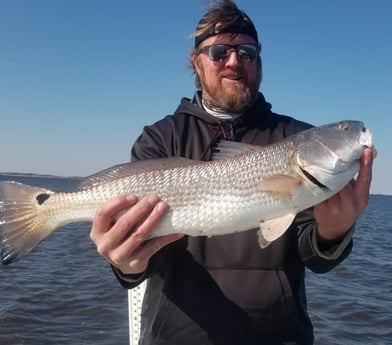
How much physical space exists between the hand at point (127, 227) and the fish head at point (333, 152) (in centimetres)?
121

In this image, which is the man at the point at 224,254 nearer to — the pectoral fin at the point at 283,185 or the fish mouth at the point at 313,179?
the fish mouth at the point at 313,179

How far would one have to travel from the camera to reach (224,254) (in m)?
4.33

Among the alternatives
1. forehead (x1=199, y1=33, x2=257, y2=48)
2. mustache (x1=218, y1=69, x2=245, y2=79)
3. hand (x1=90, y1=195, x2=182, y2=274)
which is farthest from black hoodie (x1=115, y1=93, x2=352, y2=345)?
forehead (x1=199, y1=33, x2=257, y2=48)

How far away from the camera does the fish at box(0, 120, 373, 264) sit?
3.80 meters

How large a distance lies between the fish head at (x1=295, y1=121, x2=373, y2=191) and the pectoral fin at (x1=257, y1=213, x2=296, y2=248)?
0.38 meters

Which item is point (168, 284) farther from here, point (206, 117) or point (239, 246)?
point (206, 117)

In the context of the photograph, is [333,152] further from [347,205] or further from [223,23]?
[223,23]

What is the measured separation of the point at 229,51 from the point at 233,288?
2.42 m

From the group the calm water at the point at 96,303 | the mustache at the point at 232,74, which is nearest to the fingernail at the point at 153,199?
the mustache at the point at 232,74

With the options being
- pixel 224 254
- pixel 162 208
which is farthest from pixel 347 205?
pixel 162 208

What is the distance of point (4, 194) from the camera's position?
4.31m

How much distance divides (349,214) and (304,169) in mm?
496

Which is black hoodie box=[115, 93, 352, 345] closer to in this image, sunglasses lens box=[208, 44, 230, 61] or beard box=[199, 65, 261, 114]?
beard box=[199, 65, 261, 114]

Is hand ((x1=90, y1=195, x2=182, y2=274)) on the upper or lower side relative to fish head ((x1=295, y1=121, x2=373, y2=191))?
lower
